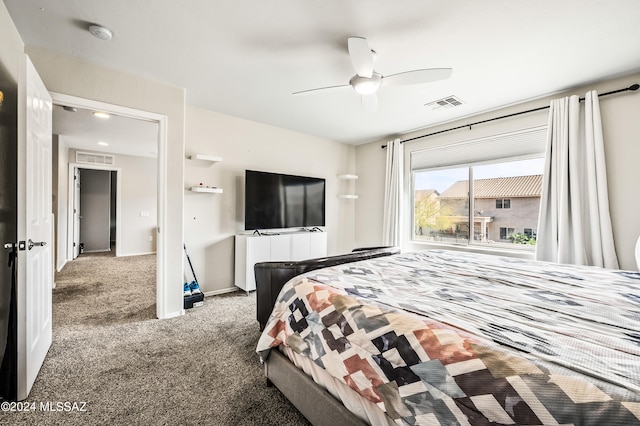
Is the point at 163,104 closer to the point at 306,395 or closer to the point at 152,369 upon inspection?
the point at 152,369

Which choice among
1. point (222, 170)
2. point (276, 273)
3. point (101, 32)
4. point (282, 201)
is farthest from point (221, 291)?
point (101, 32)

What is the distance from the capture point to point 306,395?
1.36 metres

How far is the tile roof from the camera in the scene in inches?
124

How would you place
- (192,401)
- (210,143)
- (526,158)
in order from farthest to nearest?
(210,143) → (526,158) → (192,401)

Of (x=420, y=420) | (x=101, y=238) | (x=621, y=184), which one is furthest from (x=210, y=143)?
(x=101, y=238)

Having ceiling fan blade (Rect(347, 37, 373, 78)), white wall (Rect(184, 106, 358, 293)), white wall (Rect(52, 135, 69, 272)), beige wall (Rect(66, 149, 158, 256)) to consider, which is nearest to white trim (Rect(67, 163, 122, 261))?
beige wall (Rect(66, 149, 158, 256))

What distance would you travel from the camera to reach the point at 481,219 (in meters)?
3.60

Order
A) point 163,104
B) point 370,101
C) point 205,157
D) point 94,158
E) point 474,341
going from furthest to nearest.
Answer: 1. point 94,158
2. point 205,157
3. point 163,104
4. point 370,101
5. point 474,341

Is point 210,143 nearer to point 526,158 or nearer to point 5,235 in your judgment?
point 5,235

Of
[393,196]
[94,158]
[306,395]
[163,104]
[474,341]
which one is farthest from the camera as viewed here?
[94,158]

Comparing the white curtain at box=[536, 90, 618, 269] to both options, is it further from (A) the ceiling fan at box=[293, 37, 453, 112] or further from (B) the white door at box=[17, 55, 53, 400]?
(B) the white door at box=[17, 55, 53, 400]

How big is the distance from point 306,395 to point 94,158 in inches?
280

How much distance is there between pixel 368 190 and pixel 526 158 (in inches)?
95.3

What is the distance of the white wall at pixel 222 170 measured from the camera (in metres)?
3.45
